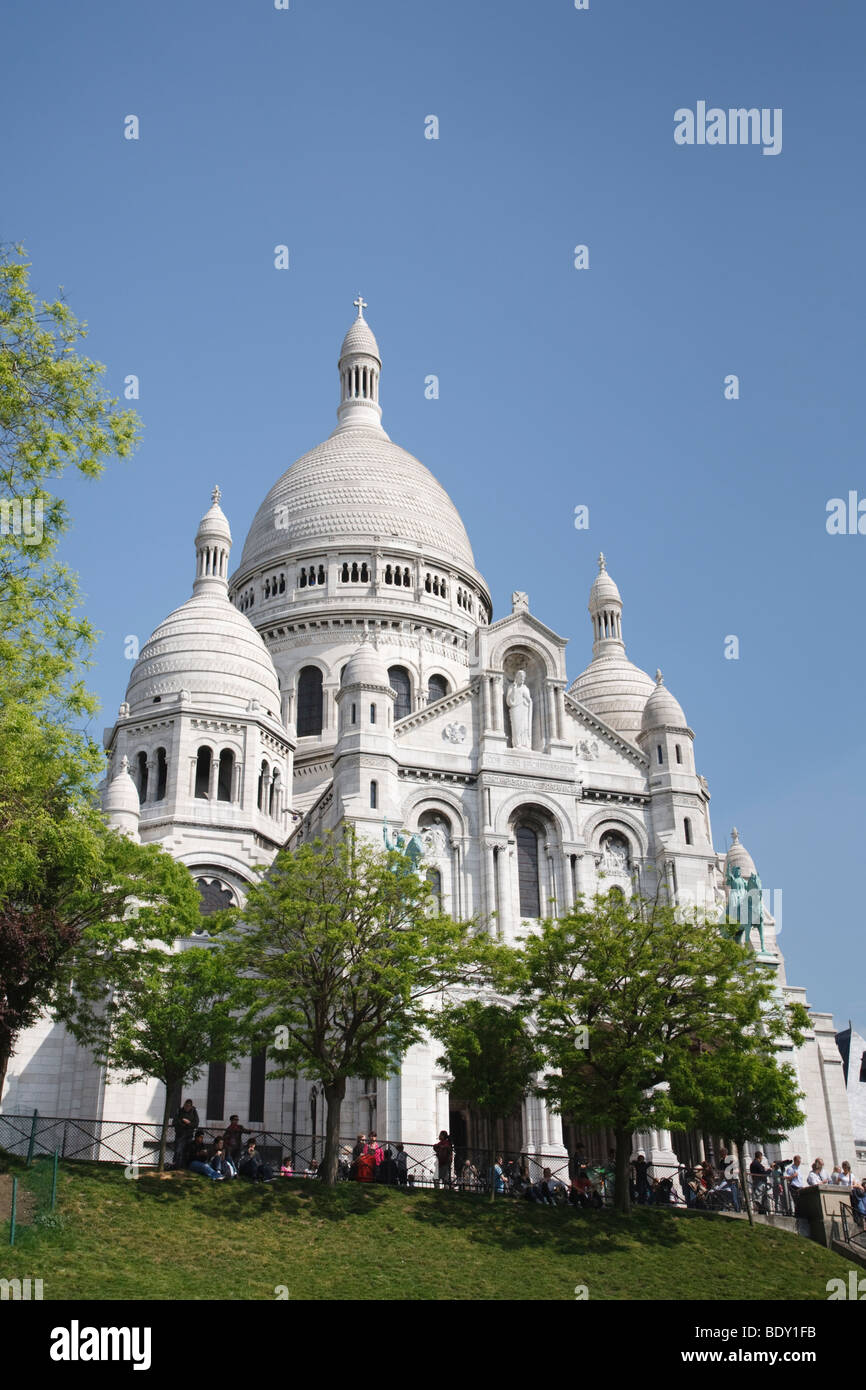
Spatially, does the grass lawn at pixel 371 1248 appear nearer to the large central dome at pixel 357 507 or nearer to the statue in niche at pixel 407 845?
the statue in niche at pixel 407 845

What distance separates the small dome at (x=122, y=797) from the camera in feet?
165

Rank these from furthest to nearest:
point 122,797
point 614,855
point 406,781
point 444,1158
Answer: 1. point 122,797
2. point 614,855
3. point 406,781
4. point 444,1158

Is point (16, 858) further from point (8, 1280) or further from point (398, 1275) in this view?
point (398, 1275)

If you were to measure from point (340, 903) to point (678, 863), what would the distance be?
17472 millimetres

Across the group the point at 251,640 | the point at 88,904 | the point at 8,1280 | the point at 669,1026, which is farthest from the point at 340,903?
the point at 251,640

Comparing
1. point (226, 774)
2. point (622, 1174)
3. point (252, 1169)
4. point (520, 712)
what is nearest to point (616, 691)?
point (520, 712)

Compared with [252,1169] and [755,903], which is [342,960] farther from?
[755,903]

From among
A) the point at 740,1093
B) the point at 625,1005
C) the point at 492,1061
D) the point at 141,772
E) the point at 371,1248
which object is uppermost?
the point at 141,772

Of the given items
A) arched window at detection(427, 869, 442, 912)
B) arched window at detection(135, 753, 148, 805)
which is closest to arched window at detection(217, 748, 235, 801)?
arched window at detection(135, 753, 148, 805)

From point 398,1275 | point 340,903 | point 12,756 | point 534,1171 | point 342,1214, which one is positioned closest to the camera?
point 12,756

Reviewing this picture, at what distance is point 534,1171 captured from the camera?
137ft

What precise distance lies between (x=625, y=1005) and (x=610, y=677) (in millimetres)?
31916

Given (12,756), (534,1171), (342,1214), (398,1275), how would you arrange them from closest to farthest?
1. (12,756)
2. (398,1275)
3. (342,1214)
4. (534,1171)

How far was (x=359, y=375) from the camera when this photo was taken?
85250 millimetres
